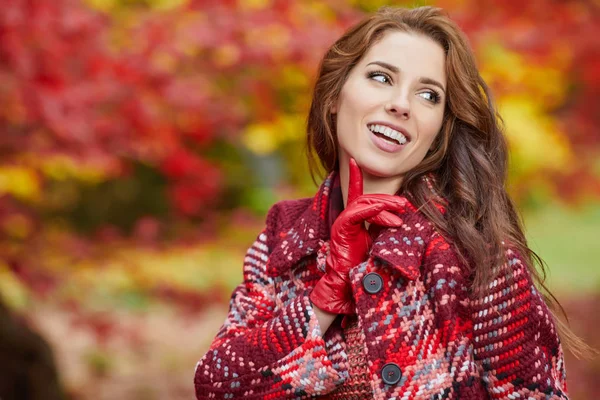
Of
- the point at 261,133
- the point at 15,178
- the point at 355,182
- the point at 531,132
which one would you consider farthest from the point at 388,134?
the point at 531,132

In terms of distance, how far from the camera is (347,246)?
2227 millimetres

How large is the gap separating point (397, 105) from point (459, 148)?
0.27 metres

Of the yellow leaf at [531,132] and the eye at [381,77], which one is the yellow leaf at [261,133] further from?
the eye at [381,77]

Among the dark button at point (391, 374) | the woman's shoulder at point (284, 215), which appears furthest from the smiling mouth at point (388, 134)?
the dark button at point (391, 374)

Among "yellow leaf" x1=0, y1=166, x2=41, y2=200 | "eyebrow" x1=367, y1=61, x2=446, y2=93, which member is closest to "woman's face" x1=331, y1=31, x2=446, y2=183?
"eyebrow" x1=367, y1=61, x2=446, y2=93

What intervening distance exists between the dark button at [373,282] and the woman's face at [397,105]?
0.32 metres

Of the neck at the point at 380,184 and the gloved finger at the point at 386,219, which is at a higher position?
the neck at the point at 380,184

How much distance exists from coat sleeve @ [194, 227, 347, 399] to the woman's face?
1.53 ft

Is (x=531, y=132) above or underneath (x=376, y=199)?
above

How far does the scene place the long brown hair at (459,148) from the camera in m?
2.25


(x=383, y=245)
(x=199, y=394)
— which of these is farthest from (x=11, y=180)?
(x=383, y=245)

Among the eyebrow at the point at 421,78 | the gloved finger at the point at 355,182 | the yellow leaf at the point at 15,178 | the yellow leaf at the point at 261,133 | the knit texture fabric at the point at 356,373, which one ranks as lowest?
the knit texture fabric at the point at 356,373

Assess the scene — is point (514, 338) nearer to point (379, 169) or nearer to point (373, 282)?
point (373, 282)

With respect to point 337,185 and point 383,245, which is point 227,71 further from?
point 383,245
